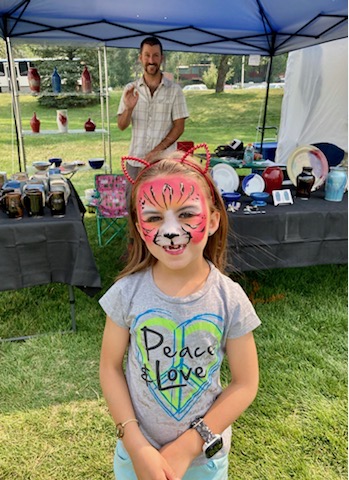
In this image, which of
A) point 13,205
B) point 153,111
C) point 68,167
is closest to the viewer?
point 13,205

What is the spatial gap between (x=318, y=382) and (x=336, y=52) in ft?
21.0

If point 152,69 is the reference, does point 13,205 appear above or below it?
below

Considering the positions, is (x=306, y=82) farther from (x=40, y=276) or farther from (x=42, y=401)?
(x=42, y=401)

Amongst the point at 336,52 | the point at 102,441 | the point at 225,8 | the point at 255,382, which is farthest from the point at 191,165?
the point at 336,52

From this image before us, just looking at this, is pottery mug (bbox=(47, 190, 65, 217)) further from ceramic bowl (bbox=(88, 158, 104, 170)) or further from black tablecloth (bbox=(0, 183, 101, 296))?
ceramic bowl (bbox=(88, 158, 104, 170))

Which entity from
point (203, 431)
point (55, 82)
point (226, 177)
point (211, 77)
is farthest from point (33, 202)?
point (211, 77)

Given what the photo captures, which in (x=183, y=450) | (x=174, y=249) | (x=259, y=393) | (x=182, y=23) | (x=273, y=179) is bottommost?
(x=259, y=393)

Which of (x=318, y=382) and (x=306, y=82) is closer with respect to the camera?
(x=318, y=382)

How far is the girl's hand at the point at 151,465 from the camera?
85 cm

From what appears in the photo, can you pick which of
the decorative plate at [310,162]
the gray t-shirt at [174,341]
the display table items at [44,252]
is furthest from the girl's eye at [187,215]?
the decorative plate at [310,162]

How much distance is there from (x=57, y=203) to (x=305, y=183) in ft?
5.37

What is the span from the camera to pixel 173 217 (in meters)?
0.89

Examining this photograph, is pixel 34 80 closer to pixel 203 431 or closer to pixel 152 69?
pixel 152 69

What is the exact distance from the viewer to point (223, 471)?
1.01m
